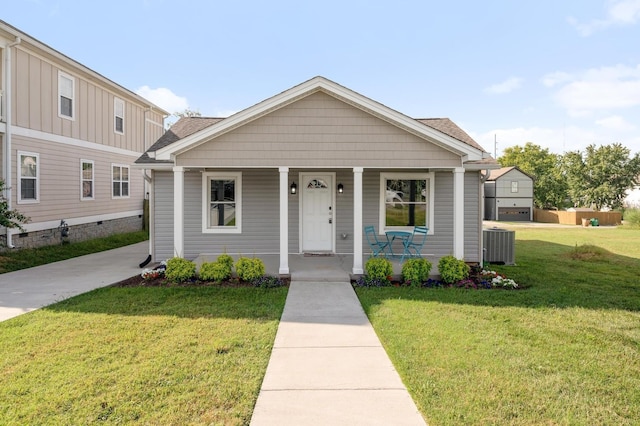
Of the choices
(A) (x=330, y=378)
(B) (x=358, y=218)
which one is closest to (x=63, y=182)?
(B) (x=358, y=218)

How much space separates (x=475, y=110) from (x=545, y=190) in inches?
894

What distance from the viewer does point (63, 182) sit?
12273mm

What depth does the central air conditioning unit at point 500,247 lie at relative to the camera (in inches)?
396

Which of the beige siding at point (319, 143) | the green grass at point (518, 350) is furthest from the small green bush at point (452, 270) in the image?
the beige siding at point (319, 143)

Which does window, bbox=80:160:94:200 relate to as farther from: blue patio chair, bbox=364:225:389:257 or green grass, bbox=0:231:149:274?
blue patio chair, bbox=364:225:389:257

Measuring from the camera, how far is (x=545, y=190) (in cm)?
3741

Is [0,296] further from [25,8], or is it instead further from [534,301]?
[25,8]

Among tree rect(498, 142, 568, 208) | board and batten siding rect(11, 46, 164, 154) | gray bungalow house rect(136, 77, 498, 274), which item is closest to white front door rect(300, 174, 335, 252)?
gray bungalow house rect(136, 77, 498, 274)

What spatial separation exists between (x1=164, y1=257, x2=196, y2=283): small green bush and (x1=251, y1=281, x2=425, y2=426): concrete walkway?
8.90 ft

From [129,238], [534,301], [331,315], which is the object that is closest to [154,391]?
[331,315]

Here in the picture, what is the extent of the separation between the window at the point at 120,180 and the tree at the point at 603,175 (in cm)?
3834

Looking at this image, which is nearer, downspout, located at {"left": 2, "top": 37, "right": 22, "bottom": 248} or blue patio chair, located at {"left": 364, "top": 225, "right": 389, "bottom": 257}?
blue patio chair, located at {"left": 364, "top": 225, "right": 389, "bottom": 257}

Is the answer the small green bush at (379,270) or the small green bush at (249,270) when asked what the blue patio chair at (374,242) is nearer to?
the small green bush at (379,270)

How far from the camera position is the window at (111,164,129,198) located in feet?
50.6
